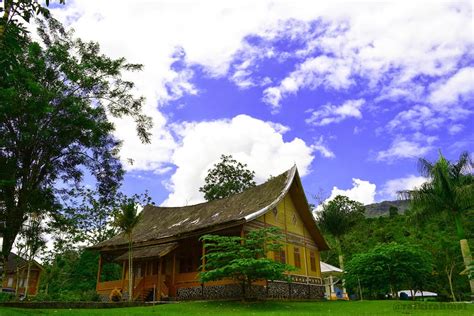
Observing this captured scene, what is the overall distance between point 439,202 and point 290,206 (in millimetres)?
9390

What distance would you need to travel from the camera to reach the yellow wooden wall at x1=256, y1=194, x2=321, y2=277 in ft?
72.3

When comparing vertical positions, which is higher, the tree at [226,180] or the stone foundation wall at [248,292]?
the tree at [226,180]

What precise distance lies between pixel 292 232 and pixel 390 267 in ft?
17.9

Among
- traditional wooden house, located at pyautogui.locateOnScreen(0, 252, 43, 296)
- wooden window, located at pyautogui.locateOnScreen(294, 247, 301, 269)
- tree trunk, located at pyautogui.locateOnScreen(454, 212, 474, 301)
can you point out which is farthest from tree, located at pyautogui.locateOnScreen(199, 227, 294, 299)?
traditional wooden house, located at pyautogui.locateOnScreen(0, 252, 43, 296)

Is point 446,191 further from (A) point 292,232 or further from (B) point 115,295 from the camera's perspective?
(B) point 115,295

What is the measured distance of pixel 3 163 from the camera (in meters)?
12.4

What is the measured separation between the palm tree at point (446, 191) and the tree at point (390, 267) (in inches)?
157

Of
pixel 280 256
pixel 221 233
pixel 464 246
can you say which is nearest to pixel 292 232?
pixel 280 256

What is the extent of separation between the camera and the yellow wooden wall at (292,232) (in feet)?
72.3

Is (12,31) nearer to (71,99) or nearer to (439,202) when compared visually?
(71,99)

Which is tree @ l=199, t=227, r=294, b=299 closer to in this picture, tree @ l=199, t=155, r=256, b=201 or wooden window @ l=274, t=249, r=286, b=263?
wooden window @ l=274, t=249, r=286, b=263

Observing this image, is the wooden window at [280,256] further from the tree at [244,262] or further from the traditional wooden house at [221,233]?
the tree at [244,262]

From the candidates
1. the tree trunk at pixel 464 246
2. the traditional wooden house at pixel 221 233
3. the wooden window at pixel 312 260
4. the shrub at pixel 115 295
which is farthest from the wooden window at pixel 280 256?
the tree trunk at pixel 464 246

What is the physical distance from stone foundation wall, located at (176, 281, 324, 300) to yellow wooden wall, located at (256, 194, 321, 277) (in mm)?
1329
